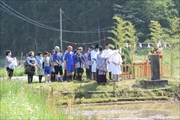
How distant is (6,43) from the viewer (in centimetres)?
5544

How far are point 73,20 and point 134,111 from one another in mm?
40963

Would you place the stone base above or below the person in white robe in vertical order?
below

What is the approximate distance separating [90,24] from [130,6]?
671 cm

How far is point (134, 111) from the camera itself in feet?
34.3

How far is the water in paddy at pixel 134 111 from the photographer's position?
31.2ft

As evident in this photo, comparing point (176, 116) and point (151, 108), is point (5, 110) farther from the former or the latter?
point (151, 108)

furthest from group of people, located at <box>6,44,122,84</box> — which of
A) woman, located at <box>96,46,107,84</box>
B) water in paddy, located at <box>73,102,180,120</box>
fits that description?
water in paddy, located at <box>73,102,180,120</box>

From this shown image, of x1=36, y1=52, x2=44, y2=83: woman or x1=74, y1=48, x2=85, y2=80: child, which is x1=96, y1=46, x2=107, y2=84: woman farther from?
x1=36, y1=52, x2=44, y2=83: woman

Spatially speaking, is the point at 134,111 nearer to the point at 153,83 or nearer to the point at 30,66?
the point at 153,83

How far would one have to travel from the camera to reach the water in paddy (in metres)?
9.52

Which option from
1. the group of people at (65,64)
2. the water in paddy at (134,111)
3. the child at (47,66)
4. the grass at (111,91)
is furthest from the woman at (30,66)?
the water in paddy at (134,111)

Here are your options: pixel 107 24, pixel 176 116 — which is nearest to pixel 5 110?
pixel 176 116

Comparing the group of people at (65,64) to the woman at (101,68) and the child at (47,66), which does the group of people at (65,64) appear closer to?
the child at (47,66)

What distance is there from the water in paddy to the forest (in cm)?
3245
